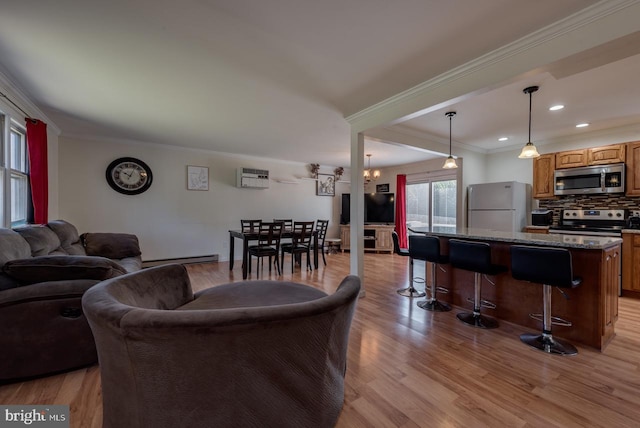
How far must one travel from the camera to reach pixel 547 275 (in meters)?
2.12

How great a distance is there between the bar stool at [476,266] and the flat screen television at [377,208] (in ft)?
14.9

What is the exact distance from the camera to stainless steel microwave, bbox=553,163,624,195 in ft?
12.4

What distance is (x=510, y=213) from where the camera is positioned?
14.3 feet

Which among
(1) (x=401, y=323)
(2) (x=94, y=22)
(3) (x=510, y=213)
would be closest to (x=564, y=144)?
(3) (x=510, y=213)

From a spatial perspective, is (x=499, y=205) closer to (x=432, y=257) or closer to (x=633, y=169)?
(x=633, y=169)

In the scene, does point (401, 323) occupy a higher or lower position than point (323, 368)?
lower

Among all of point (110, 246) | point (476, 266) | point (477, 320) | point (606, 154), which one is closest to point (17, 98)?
point (110, 246)

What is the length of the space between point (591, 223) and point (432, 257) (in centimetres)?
316

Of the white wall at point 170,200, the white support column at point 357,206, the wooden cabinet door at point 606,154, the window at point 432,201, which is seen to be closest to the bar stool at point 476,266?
the white support column at point 357,206

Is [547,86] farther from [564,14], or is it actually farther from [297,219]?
[297,219]

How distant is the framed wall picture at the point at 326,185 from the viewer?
728 centimetres

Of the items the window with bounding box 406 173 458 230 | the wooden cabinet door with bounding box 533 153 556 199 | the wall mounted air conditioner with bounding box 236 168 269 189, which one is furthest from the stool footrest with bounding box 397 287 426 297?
the wall mounted air conditioner with bounding box 236 168 269 189

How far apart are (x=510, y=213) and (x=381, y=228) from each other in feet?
10.0

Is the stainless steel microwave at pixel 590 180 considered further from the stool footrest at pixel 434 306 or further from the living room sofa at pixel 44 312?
the living room sofa at pixel 44 312
